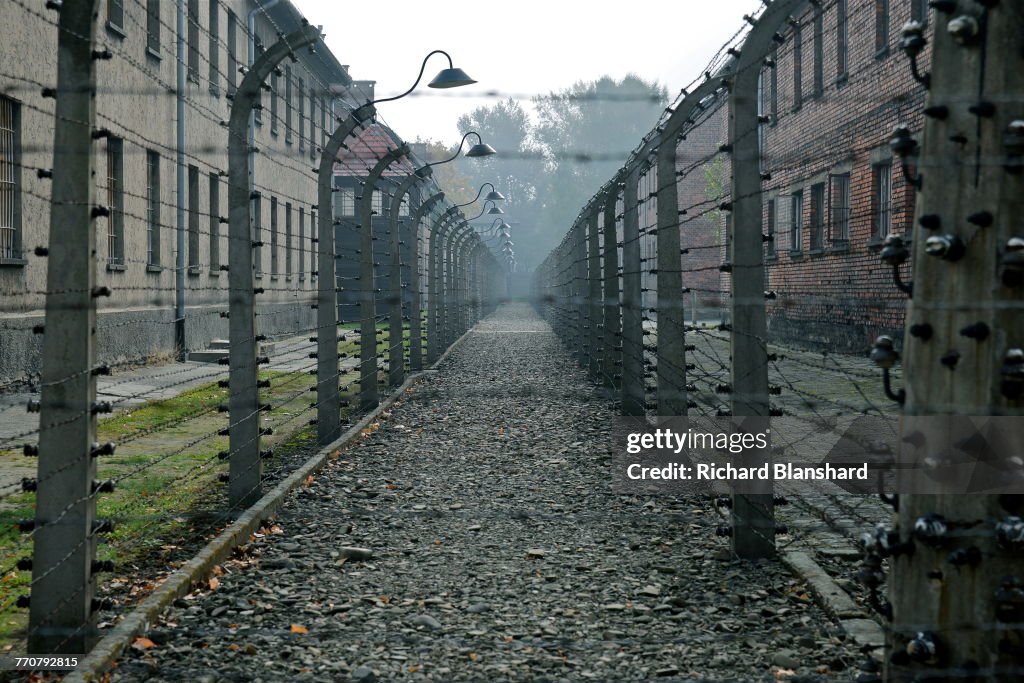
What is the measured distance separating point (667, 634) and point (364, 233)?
8495 millimetres

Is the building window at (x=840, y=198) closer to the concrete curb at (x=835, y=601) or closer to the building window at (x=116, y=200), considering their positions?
the building window at (x=116, y=200)

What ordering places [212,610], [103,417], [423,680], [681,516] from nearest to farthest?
[423,680] → [212,610] → [681,516] → [103,417]

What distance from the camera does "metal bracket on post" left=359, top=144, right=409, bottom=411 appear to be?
1260cm

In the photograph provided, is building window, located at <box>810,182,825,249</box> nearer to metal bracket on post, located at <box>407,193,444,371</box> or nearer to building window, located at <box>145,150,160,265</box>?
metal bracket on post, located at <box>407,193,444,371</box>

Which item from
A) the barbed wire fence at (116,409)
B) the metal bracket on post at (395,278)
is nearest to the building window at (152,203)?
the barbed wire fence at (116,409)

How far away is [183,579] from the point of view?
17.5 ft

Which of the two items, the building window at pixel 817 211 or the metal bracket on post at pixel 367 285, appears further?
the building window at pixel 817 211

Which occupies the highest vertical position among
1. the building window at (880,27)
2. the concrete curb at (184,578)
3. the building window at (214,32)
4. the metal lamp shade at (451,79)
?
the building window at (214,32)

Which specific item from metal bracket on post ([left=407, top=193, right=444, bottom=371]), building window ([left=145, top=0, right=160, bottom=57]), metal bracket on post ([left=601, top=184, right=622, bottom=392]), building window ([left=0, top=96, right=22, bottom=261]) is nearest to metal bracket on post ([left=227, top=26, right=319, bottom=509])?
metal bracket on post ([left=601, top=184, right=622, bottom=392])

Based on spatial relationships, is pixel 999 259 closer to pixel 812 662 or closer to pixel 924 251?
pixel 924 251

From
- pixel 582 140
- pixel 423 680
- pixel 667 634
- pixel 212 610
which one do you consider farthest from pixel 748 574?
pixel 582 140

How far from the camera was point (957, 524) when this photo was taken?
2.76 metres

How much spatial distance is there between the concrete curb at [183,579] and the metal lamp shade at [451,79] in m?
4.84

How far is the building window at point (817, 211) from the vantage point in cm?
2127
